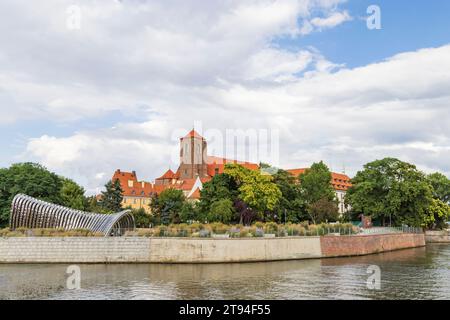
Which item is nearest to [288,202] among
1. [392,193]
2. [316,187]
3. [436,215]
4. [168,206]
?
[316,187]

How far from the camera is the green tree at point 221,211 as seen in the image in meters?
67.1

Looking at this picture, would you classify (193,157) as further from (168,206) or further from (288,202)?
(288,202)

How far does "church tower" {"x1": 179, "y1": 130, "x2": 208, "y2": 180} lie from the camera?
138m

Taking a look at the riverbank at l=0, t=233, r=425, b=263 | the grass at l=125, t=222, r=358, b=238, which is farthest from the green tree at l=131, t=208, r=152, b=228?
the riverbank at l=0, t=233, r=425, b=263

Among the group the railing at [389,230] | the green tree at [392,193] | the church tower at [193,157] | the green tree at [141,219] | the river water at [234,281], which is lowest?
the river water at [234,281]

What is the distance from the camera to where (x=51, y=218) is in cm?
4841

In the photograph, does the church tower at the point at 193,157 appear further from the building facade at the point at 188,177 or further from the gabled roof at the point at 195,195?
the gabled roof at the point at 195,195

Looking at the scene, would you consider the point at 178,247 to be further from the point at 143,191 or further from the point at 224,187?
the point at 143,191

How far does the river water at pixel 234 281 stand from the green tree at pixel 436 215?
1597 inches

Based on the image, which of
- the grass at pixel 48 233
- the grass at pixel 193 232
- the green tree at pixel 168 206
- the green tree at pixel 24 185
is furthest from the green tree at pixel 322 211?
the grass at pixel 48 233

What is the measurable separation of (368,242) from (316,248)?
30.3ft

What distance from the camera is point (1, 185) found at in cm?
6191

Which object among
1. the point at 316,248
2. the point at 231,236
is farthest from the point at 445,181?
the point at 231,236

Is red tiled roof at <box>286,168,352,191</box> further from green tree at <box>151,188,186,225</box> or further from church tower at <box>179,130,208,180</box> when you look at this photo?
green tree at <box>151,188,186,225</box>
